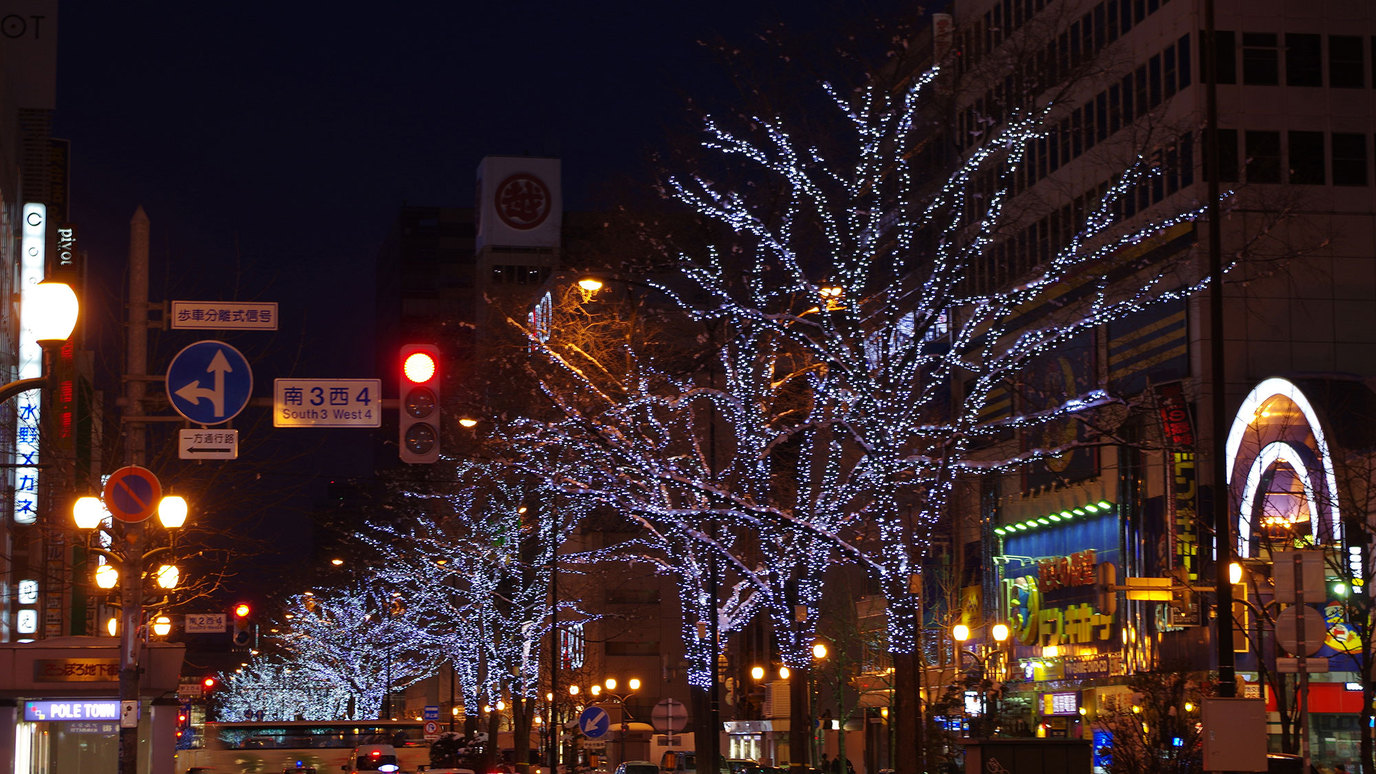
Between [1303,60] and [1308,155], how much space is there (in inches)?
116

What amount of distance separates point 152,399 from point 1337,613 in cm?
3014

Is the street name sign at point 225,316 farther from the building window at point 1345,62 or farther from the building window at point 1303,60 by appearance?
the building window at point 1345,62

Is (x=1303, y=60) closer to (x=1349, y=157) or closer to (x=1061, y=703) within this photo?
(x=1349, y=157)

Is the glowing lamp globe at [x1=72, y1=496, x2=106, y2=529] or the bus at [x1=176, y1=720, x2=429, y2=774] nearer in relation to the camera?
the glowing lamp globe at [x1=72, y1=496, x2=106, y2=529]

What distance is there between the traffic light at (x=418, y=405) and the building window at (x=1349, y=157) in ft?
130

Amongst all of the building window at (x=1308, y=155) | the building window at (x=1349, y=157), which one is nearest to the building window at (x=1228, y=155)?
the building window at (x=1308, y=155)

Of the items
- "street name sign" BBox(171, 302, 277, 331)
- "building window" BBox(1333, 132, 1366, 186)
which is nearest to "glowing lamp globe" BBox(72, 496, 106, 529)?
"street name sign" BBox(171, 302, 277, 331)

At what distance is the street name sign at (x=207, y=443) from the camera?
58.7 ft

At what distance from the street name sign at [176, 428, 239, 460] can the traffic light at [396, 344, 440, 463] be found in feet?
11.4

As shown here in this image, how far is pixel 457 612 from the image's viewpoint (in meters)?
56.8

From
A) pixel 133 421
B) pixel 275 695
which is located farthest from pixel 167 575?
pixel 275 695

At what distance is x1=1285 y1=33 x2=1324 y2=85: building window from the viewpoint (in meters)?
47.8

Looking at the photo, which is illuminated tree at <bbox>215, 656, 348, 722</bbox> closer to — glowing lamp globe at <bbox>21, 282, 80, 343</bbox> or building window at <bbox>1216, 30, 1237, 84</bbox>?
building window at <bbox>1216, 30, 1237, 84</bbox>

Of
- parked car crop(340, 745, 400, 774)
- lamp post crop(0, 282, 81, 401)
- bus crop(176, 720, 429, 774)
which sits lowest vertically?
bus crop(176, 720, 429, 774)
